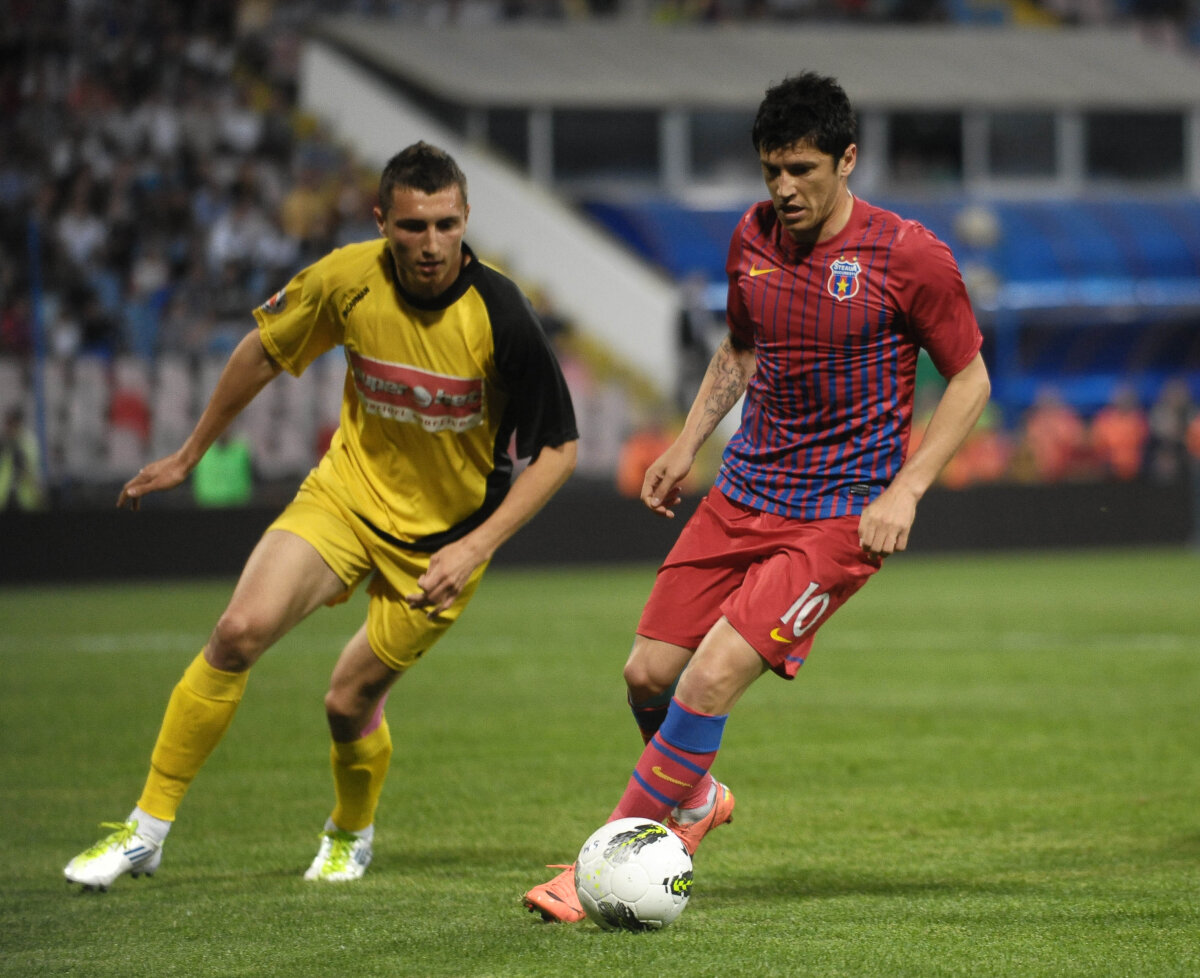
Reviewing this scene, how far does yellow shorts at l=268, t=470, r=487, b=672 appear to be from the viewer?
541 cm

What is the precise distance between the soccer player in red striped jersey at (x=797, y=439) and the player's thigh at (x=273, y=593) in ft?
3.38

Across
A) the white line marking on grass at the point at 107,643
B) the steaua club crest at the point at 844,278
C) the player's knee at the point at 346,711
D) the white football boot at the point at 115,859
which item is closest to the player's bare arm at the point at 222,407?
the player's knee at the point at 346,711

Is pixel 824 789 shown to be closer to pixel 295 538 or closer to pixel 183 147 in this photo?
pixel 295 538

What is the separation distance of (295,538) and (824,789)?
2754 millimetres

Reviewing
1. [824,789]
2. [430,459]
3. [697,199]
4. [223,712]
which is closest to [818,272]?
[430,459]

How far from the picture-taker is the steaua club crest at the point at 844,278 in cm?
482

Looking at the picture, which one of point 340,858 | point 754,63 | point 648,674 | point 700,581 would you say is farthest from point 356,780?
point 754,63

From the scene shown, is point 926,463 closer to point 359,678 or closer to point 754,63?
point 359,678

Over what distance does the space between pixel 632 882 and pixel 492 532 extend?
3.68ft

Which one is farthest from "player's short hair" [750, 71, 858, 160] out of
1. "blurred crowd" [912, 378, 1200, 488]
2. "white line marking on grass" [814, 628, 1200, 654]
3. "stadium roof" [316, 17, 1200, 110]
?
"stadium roof" [316, 17, 1200, 110]

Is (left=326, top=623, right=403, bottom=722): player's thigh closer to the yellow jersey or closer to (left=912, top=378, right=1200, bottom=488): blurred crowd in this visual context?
the yellow jersey

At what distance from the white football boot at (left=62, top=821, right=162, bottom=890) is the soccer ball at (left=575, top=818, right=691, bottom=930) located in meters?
1.50

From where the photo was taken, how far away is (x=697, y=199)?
2916cm

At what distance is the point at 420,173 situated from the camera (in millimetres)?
4934
